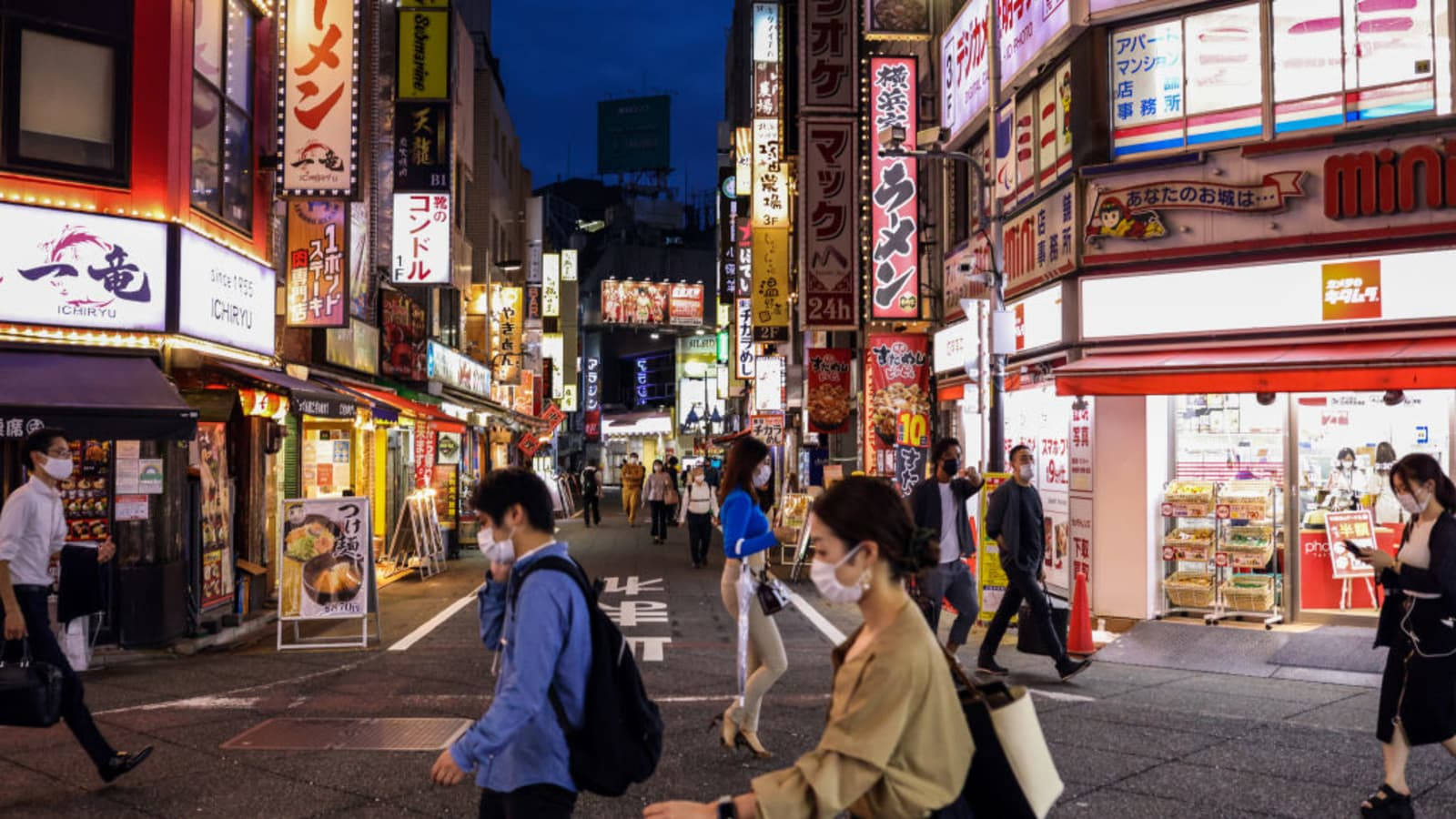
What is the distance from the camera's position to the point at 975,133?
2012 cm

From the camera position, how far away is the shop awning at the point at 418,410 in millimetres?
20828

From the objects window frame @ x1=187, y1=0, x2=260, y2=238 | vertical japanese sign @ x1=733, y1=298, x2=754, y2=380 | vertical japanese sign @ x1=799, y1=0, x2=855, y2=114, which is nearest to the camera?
window frame @ x1=187, y1=0, x2=260, y2=238

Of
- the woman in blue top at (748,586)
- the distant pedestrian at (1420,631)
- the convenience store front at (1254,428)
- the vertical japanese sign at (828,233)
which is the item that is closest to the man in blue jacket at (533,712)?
the woman in blue top at (748,586)

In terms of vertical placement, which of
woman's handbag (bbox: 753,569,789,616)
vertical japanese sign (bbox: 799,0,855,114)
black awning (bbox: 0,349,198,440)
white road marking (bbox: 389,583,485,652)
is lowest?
white road marking (bbox: 389,583,485,652)

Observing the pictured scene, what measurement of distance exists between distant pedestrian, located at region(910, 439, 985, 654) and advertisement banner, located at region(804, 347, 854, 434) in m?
13.6

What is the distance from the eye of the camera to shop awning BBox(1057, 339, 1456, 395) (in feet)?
38.1

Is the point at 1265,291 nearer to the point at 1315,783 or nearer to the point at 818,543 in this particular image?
the point at 1315,783

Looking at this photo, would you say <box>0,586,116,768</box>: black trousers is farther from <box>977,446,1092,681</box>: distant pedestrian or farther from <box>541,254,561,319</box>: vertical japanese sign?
<box>541,254,561,319</box>: vertical japanese sign

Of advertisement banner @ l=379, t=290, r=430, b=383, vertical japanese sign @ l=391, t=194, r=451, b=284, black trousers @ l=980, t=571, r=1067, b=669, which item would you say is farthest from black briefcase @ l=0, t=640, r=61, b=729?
vertical japanese sign @ l=391, t=194, r=451, b=284

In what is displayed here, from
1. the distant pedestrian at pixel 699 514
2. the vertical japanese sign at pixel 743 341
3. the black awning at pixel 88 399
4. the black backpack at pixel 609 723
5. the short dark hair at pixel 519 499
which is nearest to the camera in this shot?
the black backpack at pixel 609 723

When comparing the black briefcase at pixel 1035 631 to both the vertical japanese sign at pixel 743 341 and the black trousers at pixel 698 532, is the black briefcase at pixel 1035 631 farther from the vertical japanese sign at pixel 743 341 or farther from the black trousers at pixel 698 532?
the vertical japanese sign at pixel 743 341

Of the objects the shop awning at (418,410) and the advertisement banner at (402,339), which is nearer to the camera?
the shop awning at (418,410)

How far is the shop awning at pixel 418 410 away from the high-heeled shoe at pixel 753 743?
521 inches

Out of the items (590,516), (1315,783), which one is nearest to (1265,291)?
(1315,783)
